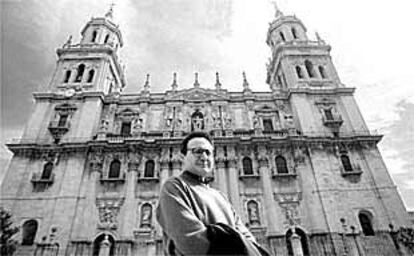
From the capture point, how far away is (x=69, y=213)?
682 inches

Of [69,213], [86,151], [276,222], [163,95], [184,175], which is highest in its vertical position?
[163,95]

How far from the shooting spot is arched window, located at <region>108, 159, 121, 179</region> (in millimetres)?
19297

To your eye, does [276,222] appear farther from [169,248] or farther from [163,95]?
[169,248]

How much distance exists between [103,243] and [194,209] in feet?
50.5

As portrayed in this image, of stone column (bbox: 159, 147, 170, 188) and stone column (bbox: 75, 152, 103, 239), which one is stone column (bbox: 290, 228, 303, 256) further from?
stone column (bbox: 75, 152, 103, 239)

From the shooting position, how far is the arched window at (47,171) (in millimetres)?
19103

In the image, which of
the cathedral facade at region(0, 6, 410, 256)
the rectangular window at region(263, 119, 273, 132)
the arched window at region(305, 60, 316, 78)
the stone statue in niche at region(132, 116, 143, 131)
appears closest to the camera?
the cathedral facade at region(0, 6, 410, 256)

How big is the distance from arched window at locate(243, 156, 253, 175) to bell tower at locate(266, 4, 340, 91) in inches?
325

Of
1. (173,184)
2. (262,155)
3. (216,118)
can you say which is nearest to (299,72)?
(216,118)

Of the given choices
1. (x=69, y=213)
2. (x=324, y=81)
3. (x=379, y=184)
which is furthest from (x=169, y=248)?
(x=324, y=81)

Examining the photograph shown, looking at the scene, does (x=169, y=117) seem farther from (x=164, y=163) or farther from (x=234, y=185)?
(x=234, y=185)

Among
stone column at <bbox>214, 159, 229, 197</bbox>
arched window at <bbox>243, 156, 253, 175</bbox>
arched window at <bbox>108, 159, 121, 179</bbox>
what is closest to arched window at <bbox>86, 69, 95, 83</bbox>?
arched window at <bbox>108, 159, 121, 179</bbox>

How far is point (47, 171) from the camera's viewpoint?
1934 centimetres

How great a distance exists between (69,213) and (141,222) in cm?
432
